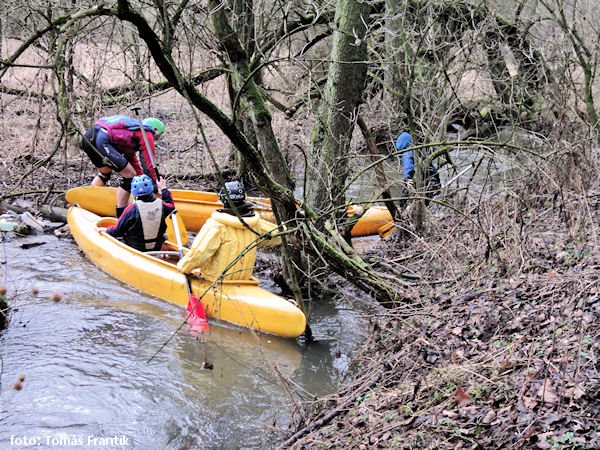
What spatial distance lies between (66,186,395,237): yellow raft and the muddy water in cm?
213

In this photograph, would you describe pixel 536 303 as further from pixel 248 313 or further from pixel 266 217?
pixel 266 217

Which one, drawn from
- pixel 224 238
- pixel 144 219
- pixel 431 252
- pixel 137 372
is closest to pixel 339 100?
pixel 224 238

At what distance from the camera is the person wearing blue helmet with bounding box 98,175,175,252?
6.97 m

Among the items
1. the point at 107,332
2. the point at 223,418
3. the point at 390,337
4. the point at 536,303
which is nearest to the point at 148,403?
the point at 223,418

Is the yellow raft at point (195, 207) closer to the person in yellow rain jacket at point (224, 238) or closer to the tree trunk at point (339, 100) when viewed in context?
the tree trunk at point (339, 100)

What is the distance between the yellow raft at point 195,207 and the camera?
9148 millimetres

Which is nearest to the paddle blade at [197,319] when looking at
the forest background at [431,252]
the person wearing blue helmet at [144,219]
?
the forest background at [431,252]

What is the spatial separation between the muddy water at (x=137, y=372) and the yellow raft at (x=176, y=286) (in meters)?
0.16

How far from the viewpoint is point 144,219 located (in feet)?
23.6

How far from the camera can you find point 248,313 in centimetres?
608

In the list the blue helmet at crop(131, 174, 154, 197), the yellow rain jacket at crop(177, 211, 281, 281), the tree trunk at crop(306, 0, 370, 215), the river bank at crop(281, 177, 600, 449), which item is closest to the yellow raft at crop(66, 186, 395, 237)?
the tree trunk at crop(306, 0, 370, 215)

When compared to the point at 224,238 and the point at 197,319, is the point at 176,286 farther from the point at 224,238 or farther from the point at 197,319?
the point at 224,238

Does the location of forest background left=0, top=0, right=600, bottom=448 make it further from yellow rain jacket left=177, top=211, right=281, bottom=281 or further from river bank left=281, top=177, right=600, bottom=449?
yellow rain jacket left=177, top=211, right=281, bottom=281

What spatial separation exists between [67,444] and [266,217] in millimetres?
5668
